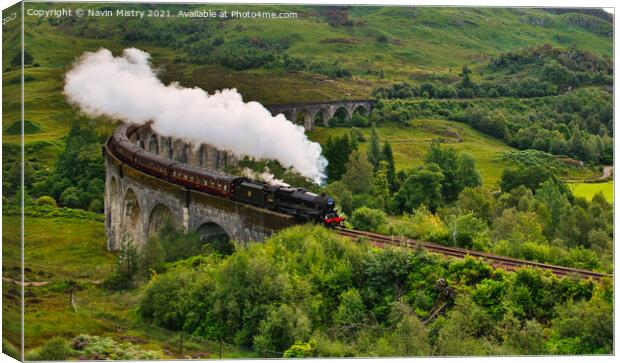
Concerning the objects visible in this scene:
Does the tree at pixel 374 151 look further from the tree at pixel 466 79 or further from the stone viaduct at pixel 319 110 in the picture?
the tree at pixel 466 79

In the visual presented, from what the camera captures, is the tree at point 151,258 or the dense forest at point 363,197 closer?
the dense forest at point 363,197

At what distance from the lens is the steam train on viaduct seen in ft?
115

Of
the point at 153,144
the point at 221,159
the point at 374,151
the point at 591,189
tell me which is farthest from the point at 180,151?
the point at 591,189

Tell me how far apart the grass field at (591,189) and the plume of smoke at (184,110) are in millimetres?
12172

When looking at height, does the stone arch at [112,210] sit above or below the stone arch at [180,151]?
below

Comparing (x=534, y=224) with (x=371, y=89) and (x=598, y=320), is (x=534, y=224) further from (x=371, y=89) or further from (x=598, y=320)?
(x=371, y=89)

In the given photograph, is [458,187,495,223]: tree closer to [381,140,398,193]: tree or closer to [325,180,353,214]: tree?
[325,180,353,214]: tree

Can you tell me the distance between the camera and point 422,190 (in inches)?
2087

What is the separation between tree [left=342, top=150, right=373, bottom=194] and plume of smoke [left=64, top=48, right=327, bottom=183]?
1392 millimetres

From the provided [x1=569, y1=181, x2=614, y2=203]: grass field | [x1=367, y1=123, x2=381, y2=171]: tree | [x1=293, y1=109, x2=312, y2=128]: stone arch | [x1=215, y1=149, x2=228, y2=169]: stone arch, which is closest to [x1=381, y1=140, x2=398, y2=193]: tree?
[x1=367, y1=123, x2=381, y2=171]: tree

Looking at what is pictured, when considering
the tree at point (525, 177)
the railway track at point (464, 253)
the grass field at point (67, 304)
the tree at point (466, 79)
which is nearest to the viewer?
the grass field at point (67, 304)

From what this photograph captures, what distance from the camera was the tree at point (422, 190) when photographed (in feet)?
171

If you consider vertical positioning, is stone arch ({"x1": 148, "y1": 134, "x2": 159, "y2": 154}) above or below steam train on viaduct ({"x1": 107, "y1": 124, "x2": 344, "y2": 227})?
below

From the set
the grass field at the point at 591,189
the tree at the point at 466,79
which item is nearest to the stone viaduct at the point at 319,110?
the tree at the point at 466,79
